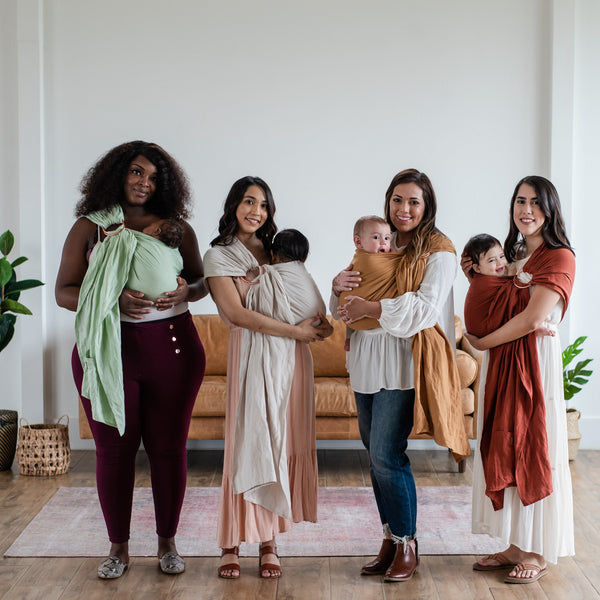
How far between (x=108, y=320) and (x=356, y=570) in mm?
1309

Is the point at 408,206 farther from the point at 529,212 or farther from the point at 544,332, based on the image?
the point at 544,332

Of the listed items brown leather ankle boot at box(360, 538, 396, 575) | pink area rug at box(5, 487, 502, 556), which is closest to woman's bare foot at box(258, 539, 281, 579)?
pink area rug at box(5, 487, 502, 556)

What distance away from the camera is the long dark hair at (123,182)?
8.13 feet

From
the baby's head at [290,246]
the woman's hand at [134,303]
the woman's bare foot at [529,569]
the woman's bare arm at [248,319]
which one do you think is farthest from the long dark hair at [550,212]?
the woman's hand at [134,303]

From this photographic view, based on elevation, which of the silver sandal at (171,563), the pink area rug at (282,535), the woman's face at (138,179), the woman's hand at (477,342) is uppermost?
the woman's face at (138,179)

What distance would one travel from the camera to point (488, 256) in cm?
254

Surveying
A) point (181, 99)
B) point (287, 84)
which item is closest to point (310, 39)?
point (287, 84)

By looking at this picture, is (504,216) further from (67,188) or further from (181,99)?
(67,188)

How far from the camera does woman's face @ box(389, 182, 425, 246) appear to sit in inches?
95.7

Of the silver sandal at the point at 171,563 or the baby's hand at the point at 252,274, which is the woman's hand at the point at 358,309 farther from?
the silver sandal at the point at 171,563

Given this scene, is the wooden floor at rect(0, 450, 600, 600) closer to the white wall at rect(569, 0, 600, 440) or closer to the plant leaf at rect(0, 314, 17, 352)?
the plant leaf at rect(0, 314, 17, 352)

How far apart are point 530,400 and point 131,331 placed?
142cm

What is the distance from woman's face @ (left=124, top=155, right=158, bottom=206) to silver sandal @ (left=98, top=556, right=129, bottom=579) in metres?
1.31

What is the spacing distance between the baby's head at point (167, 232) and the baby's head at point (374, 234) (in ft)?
2.11
